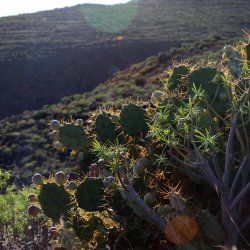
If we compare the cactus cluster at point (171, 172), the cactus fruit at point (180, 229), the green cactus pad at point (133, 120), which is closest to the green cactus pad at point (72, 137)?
the cactus cluster at point (171, 172)

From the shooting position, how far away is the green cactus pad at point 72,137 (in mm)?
3842

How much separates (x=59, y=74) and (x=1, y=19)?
668 inches

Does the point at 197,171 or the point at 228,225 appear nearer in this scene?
the point at 228,225

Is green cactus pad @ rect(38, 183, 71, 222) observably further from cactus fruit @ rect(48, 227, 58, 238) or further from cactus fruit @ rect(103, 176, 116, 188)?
cactus fruit @ rect(103, 176, 116, 188)

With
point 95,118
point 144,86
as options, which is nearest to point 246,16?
point 144,86

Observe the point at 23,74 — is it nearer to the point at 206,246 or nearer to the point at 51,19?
the point at 51,19

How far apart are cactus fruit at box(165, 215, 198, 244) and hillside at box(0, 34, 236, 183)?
8062 mm

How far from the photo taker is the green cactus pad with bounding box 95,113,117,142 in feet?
12.7

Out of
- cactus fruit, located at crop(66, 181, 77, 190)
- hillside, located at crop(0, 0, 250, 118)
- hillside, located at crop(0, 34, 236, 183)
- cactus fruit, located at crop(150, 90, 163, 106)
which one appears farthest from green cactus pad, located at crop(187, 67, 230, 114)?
hillside, located at crop(0, 0, 250, 118)

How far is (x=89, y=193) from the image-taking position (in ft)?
10.5

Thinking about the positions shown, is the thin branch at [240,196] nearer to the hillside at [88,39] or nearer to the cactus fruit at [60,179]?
the cactus fruit at [60,179]

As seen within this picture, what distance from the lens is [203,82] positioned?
129 inches

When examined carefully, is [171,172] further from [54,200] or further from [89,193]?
[54,200]

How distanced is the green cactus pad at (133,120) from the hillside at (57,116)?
6.97m
